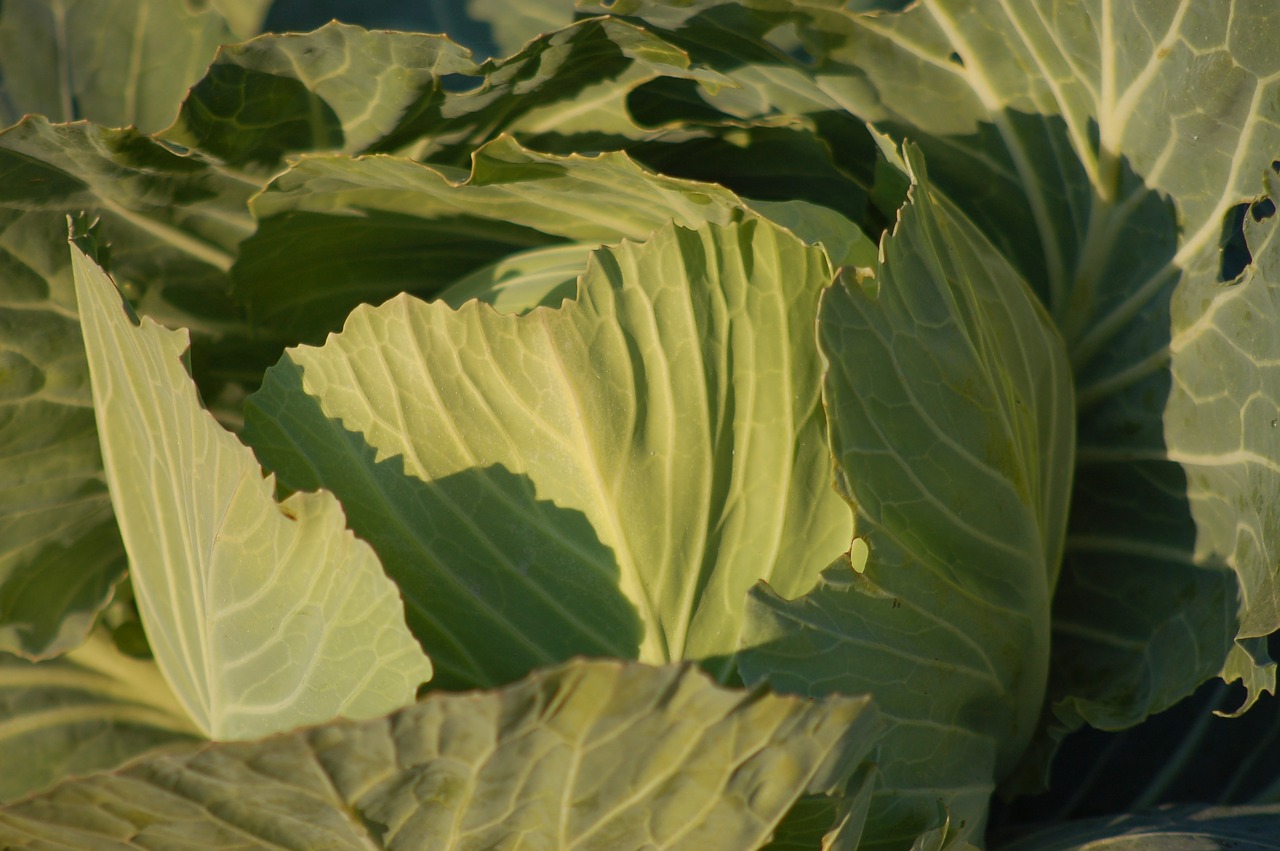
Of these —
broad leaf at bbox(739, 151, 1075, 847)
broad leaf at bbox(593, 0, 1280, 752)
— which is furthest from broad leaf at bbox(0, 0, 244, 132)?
broad leaf at bbox(739, 151, 1075, 847)

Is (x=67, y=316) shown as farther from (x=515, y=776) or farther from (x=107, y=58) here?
(x=515, y=776)

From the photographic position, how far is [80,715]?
180 centimetres

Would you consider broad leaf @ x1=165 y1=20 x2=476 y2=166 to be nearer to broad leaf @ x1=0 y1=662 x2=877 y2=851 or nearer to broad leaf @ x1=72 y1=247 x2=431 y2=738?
broad leaf @ x1=72 y1=247 x2=431 y2=738

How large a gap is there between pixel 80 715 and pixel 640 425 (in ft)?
3.73

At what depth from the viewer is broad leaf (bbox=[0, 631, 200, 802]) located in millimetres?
1745

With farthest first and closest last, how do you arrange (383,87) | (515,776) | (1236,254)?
(1236,254)
(383,87)
(515,776)

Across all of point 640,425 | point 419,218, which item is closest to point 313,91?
point 419,218

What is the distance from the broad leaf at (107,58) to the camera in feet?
5.89

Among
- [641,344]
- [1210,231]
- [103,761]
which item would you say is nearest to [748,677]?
[641,344]

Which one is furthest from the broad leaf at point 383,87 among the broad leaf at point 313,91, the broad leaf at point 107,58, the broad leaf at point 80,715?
the broad leaf at point 80,715

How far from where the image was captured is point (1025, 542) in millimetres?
1368

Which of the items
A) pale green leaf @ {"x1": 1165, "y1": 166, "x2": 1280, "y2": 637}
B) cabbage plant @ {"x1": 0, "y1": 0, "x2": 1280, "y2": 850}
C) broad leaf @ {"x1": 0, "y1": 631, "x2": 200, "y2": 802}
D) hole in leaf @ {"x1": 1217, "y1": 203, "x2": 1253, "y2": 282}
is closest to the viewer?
cabbage plant @ {"x1": 0, "y1": 0, "x2": 1280, "y2": 850}

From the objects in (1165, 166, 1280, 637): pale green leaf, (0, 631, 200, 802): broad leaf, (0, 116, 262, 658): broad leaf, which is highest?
(1165, 166, 1280, 637): pale green leaf

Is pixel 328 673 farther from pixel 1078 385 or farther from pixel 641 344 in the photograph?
pixel 1078 385
